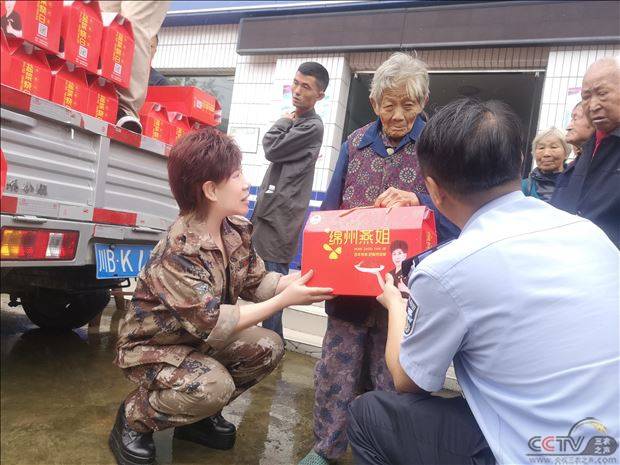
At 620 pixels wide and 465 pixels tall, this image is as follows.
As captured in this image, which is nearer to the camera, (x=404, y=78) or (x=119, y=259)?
(x=404, y=78)

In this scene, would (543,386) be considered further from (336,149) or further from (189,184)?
(336,149)

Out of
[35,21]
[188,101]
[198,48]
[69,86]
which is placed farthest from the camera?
[198,48]

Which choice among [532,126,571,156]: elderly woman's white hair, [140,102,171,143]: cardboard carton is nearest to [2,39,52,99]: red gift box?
[140,102,171,143]: cardboard carton

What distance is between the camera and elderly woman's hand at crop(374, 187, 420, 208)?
158cm

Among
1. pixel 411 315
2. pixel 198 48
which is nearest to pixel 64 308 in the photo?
pixel 411 315

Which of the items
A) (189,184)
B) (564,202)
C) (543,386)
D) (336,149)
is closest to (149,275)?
(189,184)

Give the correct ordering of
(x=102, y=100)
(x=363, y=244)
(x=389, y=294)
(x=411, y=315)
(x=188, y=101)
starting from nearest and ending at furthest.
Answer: (x=411, y=315) → (x=389, y=294) → (x=363, y=244) → (x=102, y=100) → (x=188, y=101)

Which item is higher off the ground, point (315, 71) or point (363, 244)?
point (315, 71)

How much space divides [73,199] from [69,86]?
48cm

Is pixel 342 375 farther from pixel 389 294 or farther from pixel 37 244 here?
pixel 37 244

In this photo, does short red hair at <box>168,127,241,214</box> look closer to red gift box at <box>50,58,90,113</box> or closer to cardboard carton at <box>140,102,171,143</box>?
red gift box at <box>50,58,90,113</box>

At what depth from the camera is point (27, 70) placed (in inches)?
72.2

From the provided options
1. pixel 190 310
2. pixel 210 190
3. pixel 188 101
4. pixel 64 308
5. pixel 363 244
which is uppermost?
pixel 188 101

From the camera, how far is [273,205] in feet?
9.62
